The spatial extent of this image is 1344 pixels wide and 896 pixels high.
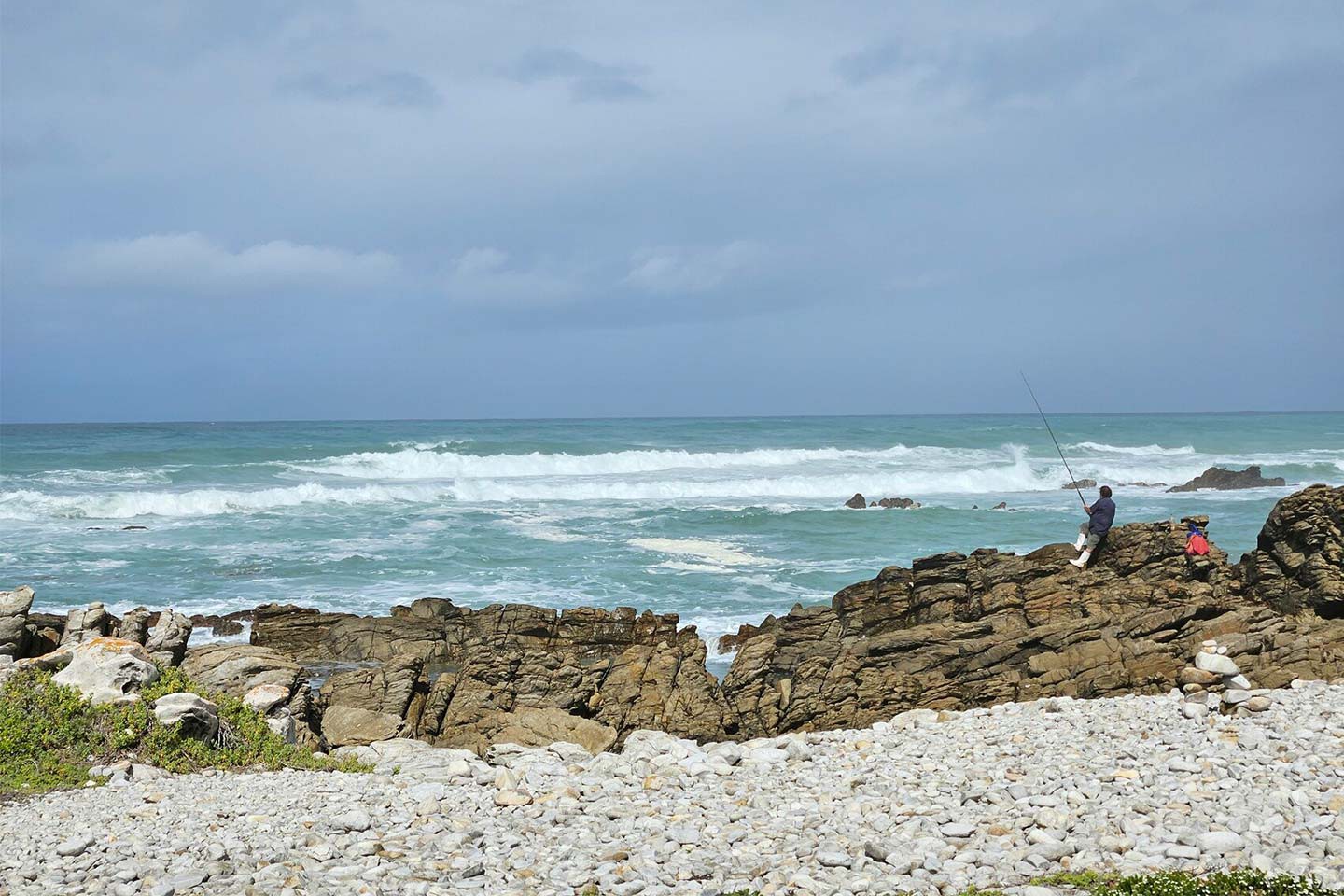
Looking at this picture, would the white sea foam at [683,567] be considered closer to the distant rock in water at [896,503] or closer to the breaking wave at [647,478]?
the breaking wave at [647,478]

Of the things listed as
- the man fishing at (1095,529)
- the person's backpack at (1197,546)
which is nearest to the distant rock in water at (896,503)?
the man fishing at (1095,529)

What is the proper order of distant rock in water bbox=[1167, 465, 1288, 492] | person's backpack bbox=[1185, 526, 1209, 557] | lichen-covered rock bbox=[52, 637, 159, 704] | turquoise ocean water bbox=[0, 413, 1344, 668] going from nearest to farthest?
lichen-covered rock bbox=[52, 637, 159, 704] < person's backpack bbox=[1185, 526, 1209, 557] < turquoise ocean water bbox=[0, 413, 1344, 668] < distant rock in water bbox=[1167, 465, 1288, 492]

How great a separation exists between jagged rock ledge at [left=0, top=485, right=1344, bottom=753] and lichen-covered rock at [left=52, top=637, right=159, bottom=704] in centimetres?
162

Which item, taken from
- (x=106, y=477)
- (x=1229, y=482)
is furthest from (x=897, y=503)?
(x=106, y=477)

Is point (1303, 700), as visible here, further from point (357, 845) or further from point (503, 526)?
point (503, 526)

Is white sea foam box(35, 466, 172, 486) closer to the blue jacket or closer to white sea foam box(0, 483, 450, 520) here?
white sea foam box(0, 483, 450, 520)

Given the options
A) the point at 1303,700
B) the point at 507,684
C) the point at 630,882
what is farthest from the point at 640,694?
the point at 1303,700

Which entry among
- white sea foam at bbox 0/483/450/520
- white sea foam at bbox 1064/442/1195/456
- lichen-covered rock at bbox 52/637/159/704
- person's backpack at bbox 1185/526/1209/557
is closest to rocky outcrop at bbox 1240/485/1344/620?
person's backpack at bbox 1185/526/1209/557

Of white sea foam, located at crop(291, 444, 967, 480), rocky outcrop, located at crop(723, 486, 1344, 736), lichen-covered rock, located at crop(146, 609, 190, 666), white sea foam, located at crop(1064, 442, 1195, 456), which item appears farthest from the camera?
white sea foam, located at crop(1064, 442, 1195, 456)

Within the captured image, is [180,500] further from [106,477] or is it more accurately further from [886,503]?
[886,503]

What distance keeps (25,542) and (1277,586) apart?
31.9 meters

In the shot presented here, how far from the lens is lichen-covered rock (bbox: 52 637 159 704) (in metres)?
10.5

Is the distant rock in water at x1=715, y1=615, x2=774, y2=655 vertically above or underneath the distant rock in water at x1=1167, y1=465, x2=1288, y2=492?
underneath

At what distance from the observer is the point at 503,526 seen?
107ft
